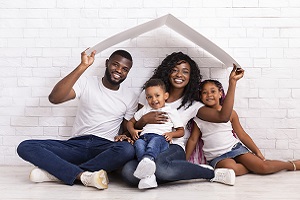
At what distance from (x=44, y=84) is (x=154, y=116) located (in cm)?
92

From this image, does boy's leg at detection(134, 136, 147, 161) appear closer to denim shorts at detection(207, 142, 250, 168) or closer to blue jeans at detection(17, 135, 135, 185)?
blue jeans at detection(17, 135, 135, 185)

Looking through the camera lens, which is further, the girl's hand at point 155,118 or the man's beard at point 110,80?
the man's beard at point 110,80

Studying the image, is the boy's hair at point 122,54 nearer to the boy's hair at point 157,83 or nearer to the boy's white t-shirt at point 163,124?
the boy's hair at point 157,83

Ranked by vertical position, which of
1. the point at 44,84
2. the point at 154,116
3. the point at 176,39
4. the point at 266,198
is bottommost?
the point at 266,198

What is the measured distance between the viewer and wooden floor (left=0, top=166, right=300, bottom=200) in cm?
251

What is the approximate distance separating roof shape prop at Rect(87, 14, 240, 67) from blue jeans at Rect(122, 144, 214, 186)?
76 cm

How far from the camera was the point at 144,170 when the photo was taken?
2578 millimetres

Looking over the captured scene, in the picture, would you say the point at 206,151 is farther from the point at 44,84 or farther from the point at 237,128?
the point at 44,84

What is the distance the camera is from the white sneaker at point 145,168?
2.57 m

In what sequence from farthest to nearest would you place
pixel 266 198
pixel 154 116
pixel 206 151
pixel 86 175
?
pixel 206 151 → pixel 154 116 → pixel 86 175 → pixel 266 198

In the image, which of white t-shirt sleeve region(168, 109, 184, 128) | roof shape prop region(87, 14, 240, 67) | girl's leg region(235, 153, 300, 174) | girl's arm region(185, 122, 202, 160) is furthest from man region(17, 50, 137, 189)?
girl's leg region(235, 153, 300, 174)

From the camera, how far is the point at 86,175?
2.70 m

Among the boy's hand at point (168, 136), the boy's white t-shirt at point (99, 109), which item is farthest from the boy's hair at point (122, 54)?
the boy's hand at point (168, 136)

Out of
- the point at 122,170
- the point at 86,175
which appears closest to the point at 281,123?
the point at 122,170
